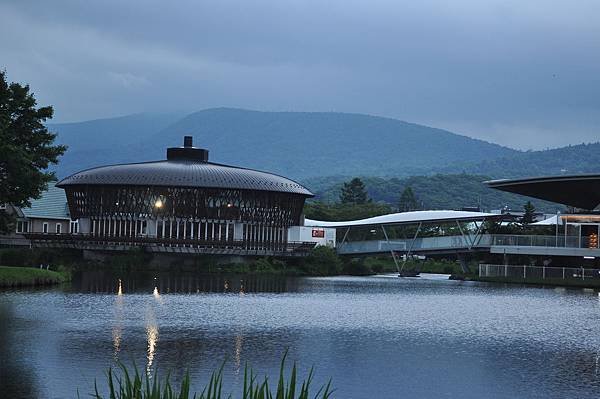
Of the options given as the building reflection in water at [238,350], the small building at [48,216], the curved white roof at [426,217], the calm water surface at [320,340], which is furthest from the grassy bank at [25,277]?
the curved white roof at [426,217]

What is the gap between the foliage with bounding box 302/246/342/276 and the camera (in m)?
95.1

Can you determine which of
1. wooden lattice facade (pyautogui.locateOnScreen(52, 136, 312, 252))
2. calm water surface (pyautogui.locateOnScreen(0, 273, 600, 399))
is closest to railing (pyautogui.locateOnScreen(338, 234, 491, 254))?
wooden lattice facade (pyautogui.locateOnScreen(52, 136, 312, 252))

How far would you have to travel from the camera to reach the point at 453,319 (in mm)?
44375

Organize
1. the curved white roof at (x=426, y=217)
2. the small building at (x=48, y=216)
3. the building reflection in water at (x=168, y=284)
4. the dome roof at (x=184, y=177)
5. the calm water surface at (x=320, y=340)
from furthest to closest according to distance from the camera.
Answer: the small building at (x=48, y=216) < the dome roof at (x=184, y=177) < the curved white roof at (x=426, y=217) < the building reflection in water at (x=168, y=284) < the calm water surface at (x=320, y=340)

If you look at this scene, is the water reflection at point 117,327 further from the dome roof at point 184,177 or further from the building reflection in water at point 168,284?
A: the dome roof at point 184,177

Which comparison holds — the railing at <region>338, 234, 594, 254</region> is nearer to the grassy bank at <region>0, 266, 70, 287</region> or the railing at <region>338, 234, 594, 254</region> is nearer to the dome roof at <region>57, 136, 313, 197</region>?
the dome roof at <region>57, 136, 313, 197</region>

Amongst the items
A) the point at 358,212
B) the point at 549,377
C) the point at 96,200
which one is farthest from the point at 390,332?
the point at 358,212

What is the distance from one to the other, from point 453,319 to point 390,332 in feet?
22.2

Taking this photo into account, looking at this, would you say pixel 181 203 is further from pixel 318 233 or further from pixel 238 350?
pixel 238 350

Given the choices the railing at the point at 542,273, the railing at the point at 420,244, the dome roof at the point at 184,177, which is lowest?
the railing at the point at 542,273

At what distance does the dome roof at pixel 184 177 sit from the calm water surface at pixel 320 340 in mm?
41353

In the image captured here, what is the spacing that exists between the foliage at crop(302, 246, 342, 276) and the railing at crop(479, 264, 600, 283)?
1581cm

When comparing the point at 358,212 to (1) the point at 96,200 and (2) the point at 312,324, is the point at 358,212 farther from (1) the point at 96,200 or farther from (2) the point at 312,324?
(2) the point at 312,324

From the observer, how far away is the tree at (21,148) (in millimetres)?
52781
